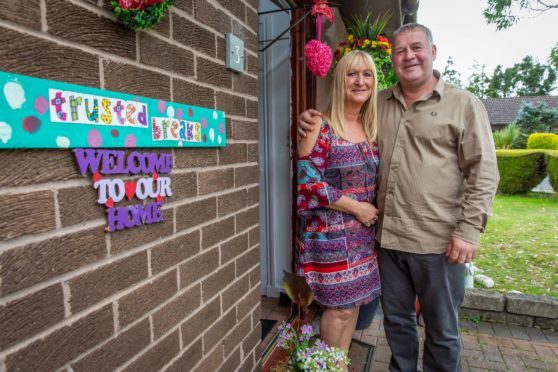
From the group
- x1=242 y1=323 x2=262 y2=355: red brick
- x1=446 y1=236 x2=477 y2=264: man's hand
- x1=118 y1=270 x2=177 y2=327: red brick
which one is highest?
x1=118 y1=270 x2=177 y2=327: red brick

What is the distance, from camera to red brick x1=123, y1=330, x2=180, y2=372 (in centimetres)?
102

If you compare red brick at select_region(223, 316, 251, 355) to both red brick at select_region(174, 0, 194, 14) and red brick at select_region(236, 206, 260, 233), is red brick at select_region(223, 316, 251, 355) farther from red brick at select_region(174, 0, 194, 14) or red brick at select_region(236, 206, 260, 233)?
red brick at select_region(174, 0, 194, 14)

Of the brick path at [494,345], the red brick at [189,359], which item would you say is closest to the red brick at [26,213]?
the red brick at [189,359]

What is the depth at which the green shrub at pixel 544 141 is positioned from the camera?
12781mm

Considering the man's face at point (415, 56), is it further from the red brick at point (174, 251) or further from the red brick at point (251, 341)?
the red brick at point (251, 341)

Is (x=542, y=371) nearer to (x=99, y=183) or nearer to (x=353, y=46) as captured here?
(x=353, y=46)

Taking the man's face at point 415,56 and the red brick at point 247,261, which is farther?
the man's face at point 415,56

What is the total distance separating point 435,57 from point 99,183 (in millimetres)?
1834

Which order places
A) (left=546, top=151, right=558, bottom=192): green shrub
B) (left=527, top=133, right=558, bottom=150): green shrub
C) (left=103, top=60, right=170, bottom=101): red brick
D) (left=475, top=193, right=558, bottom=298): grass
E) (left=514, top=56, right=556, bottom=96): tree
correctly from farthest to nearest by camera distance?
(left=514, top=56, right=556, bottom=96): tree < (left=527, top=133, right=558, bottom=150): green shrub < (left=546, top=151, right=558, bottom=192): green shrub < (left=475, top=193, right=558, bottom=298): grass < (left=103, top=60, right=170, bottom=101): red brick

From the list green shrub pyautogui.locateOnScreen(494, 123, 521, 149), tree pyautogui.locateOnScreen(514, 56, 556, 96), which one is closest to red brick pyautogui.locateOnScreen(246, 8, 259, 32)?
green shrub pyautogui.locateOnScreen(494, 123, 521, 149)

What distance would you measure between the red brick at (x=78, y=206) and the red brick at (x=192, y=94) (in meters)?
0.38

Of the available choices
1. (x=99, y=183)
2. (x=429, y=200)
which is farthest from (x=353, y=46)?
(x=99, y=183)

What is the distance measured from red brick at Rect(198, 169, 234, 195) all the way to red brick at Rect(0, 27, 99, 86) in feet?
1.66

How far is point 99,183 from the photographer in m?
0.85
